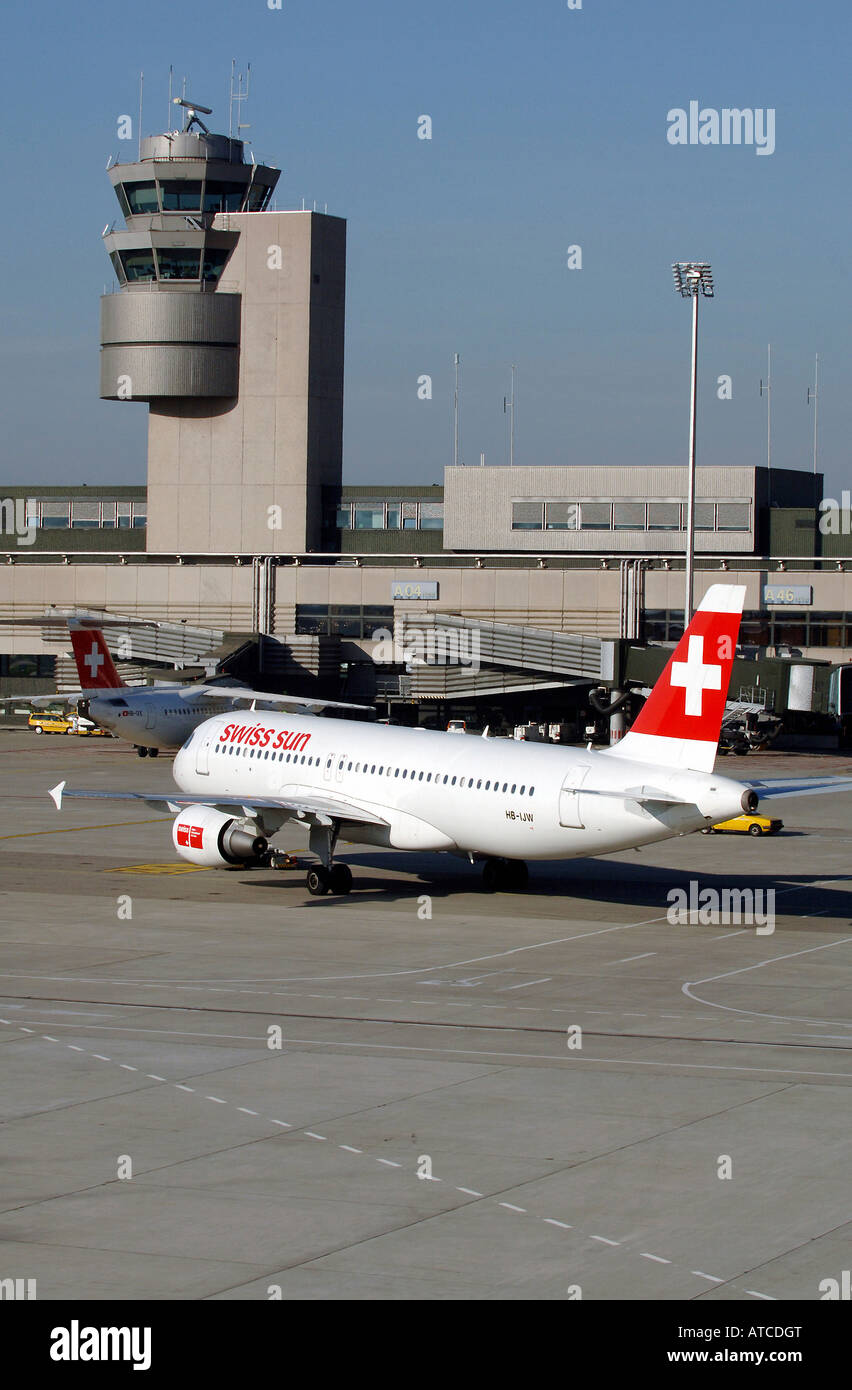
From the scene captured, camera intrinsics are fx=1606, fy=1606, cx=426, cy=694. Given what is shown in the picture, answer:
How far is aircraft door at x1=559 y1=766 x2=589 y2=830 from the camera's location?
40.1m

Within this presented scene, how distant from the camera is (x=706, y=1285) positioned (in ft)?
53.6

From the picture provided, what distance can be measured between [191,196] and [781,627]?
5481 centimetres

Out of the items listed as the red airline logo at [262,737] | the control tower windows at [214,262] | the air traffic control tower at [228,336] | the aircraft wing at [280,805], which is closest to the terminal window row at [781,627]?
the air traffic control tower at [228,336]

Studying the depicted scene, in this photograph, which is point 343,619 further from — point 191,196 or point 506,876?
point 506,876

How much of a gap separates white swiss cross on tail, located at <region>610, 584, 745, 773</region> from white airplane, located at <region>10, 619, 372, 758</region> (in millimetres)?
44074

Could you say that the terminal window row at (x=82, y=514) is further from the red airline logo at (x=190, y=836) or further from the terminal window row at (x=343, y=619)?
the red airline logo at (x=190, y=836)

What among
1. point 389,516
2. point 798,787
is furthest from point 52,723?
point 798,787

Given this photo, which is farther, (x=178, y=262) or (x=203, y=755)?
(x=178, y=262)

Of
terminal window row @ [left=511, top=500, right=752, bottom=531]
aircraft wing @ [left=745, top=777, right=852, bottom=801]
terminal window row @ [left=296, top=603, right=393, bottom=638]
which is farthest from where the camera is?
terminal window row @ [left=511, top=500, right=752, bottom=531]

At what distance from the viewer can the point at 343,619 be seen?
11200 cm

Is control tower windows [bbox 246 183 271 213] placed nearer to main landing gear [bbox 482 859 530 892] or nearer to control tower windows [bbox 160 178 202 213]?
control tower windows [bbox 160 178 202 213]

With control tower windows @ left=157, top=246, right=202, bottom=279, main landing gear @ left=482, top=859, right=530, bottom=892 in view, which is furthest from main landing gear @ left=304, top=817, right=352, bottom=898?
control tower windows @ left=157, top=246, right=202, bottom=279

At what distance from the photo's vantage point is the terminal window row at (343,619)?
4370 inches

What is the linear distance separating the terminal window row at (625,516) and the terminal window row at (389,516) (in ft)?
30.2
